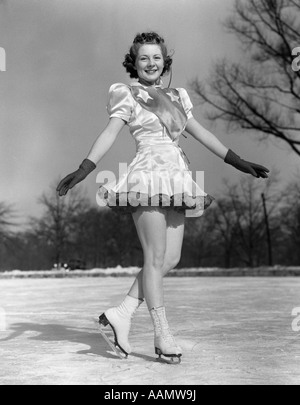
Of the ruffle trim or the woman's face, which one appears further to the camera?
the woman's face

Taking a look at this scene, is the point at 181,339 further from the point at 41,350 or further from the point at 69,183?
the point at 69,183

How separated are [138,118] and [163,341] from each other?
961mm

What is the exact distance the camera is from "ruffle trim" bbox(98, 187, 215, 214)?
2.54 meters

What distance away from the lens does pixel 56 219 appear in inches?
1061

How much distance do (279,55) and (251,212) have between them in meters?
14.0

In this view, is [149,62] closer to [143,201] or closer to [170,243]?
[143,201]

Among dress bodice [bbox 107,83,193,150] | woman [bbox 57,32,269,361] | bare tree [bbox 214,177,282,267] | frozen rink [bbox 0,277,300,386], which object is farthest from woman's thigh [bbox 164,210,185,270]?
bare tree [bbox 214,177,282,267]

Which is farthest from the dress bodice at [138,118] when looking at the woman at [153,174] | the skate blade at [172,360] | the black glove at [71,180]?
the skate blade at [172,360]

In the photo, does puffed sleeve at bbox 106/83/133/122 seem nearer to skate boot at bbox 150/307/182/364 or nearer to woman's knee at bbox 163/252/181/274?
woman's knee at bbox 163/252/181/274

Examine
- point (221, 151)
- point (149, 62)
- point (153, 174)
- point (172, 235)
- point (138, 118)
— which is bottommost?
point (172, 235)

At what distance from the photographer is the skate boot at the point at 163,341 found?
8.18 feet

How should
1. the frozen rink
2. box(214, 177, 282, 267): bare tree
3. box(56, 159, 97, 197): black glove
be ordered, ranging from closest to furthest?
the frozen rink < box(56, 159, 97, 197): black glove < box(214, 177, 282, 267): bare tree

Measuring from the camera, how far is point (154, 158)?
103 inches

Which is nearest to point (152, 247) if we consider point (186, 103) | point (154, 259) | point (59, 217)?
point (154, 259)
